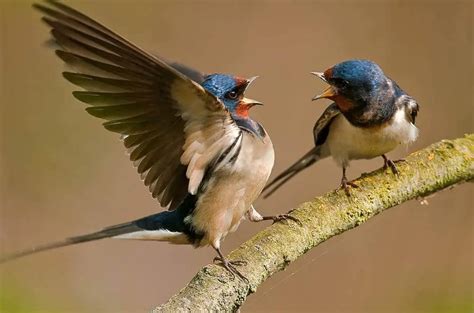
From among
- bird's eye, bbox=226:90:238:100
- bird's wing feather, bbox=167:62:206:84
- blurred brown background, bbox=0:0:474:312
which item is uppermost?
bird's wing feather, bbox=167:62:206:84

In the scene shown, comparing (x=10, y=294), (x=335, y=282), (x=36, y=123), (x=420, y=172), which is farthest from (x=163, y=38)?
(x=420, y=172)

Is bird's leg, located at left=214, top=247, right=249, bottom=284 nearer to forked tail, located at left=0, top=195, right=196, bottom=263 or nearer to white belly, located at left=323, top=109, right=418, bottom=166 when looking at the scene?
forked tail, located at left=0, top=195, right=196, bottom=263

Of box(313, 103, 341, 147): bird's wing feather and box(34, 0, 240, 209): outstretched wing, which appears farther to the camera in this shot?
box(313, 103, 341, 147): bird's wing feather

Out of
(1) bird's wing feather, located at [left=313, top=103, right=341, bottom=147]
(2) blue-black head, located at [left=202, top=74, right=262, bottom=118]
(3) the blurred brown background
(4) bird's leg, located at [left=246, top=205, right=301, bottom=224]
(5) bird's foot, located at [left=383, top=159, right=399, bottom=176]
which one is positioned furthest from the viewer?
(3) the blurred brown background

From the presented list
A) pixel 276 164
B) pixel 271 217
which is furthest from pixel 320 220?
pixel 276 164

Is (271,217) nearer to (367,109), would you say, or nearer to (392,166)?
(392,166)

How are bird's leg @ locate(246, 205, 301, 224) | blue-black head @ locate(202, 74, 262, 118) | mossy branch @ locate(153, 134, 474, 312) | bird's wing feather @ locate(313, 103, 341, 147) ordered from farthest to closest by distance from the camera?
bird's wing feather @ locate(313, 103, 341, 147)
blue-black head @ locate(202, 74, 262, 118)
bird's leg @ locate(246, 205, 301, 224)
mossy branch @ locate(153, 134, 474, 312)

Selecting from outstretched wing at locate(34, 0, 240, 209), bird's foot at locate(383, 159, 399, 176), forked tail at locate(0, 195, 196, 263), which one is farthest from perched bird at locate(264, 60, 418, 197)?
outstretched wing at locate(34, 0, 240, 209)

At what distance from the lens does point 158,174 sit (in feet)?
7.73

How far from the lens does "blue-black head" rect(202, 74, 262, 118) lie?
8.48 ft

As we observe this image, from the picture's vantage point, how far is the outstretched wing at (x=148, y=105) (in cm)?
207

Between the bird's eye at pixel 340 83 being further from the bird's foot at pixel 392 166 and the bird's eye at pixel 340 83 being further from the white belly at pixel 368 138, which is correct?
the bird's foot at pixel 392 166

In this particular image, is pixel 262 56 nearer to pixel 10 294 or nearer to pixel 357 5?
pixel 357 5

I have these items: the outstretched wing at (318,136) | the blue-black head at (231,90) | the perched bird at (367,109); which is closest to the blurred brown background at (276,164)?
the outstretched wing at (318,136)
